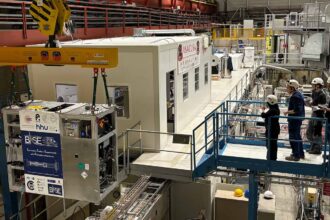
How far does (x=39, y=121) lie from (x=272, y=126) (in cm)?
473

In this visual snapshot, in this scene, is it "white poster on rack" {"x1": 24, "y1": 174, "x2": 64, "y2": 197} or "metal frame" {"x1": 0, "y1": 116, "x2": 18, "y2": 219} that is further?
"metal frame" {"x1": 0, "y1": 116, "x2": 18, "y2": 219}

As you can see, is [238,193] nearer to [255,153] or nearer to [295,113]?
[255,153]

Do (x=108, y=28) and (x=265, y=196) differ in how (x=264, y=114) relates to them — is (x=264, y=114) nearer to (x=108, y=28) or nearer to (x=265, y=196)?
(x=265, y=196)

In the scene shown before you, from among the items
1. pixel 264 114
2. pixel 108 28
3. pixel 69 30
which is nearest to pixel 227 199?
pixel 264 114

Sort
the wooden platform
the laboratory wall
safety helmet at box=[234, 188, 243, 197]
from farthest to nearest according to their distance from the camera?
1. safety helmet at box=[234, 188, 243, 197]
2. the laboratory wall
3. the wooden platform

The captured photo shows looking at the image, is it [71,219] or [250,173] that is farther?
[71,219]

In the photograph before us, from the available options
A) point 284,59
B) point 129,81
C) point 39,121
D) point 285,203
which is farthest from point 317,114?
point 284,59

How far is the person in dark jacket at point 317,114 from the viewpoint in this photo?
26.2 feet

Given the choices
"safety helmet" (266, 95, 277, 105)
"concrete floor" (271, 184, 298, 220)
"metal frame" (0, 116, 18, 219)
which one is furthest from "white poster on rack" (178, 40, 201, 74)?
"concrete floor" (271, 184, 298, 220)

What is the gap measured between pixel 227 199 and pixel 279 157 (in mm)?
2414

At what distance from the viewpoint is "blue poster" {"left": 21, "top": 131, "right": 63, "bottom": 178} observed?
310 inches

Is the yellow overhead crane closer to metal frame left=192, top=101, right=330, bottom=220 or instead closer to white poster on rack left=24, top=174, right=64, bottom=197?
white poster on rack left=24, top=174, right=64, bottom=197

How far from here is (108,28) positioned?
51.4ft

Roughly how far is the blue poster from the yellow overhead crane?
4.44ft
